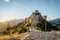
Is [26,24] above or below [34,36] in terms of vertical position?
above

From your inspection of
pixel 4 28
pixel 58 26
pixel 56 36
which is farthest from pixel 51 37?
pixel 4 28

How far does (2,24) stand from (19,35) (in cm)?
Answer: 125

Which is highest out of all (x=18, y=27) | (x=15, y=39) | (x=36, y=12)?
(x=36, y=12)

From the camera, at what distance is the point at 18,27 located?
916 cm

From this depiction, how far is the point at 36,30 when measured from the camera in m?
9.15

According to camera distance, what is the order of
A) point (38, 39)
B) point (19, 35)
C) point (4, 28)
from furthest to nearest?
point (4, 28) < point (19, 35) < point (38, 39)

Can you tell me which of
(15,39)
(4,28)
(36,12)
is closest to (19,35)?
(15,39)

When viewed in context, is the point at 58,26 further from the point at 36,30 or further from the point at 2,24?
the point at 2,24

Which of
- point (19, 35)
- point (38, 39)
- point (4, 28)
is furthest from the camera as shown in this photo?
point (4, 28)

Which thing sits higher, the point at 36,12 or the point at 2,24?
the point at 36,12

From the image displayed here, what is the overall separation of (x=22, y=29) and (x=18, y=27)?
1.04 feet

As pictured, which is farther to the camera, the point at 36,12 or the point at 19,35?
the point at 36,12

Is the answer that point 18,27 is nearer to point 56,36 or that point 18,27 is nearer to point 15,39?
point 15,39

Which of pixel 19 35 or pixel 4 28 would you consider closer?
pixel 19 35
